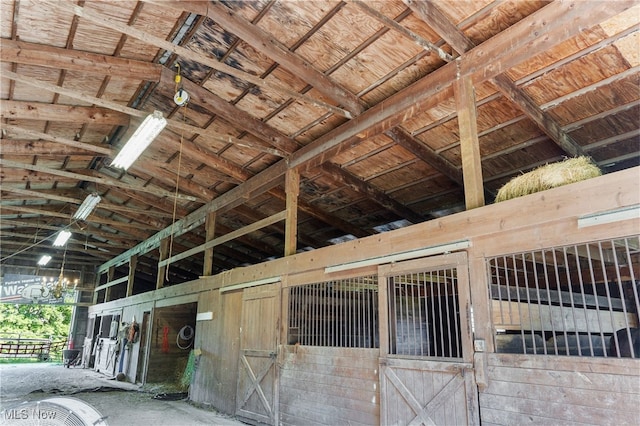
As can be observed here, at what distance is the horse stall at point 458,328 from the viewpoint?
8.71 ft

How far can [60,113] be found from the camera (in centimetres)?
575

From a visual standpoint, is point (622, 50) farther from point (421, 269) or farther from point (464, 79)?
point (421, 269)

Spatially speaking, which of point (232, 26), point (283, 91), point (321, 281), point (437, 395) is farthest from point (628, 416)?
point (232, 26)

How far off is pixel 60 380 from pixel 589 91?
11946mm

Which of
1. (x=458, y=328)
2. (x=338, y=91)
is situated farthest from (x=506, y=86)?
(x=458, y=328)

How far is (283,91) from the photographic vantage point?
4.58 meters

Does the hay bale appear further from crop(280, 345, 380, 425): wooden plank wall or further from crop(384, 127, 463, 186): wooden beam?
crop(280, 345, 380, 425): wooden plank wall

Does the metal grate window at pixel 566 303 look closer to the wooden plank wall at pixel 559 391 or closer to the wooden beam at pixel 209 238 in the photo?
the wooden plank wall at pixel 559 391

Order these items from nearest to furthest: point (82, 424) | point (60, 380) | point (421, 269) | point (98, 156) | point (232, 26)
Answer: point (82, 424) → point (421, 269) → point (232, 26) → point (98, 156) → point (60, 380)

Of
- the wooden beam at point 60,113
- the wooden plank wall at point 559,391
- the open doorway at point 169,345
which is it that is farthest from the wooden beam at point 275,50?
the open doorway at point 169,345

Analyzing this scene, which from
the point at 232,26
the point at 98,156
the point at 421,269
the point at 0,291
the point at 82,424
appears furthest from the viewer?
the point at 0,291

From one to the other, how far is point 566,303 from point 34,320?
79.8 feet

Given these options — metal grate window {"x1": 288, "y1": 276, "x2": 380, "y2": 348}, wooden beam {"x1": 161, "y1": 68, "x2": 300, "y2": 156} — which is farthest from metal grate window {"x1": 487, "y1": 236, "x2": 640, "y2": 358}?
wooden beam {"x1": 161, "y1": 68, "x2": 300, "y2": 156}

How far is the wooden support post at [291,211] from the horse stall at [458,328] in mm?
231
